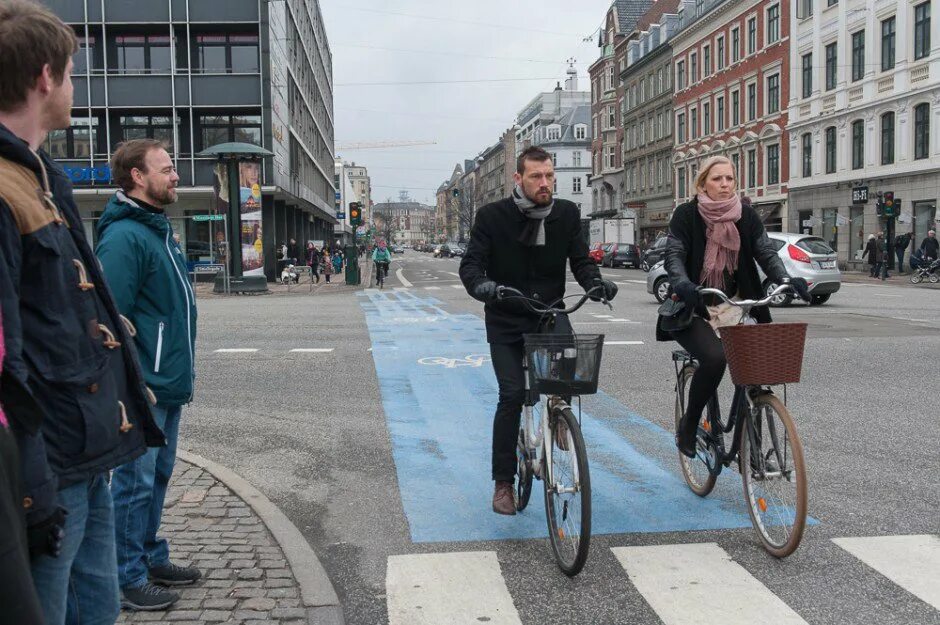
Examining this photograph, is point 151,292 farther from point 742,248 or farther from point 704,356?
point 742,248

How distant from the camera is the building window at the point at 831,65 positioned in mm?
40219

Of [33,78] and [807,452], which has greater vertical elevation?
[33,78]

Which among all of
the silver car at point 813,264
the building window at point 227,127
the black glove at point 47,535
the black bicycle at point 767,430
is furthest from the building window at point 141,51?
the black glove at point 47,535

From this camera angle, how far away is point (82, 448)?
2.13 metres

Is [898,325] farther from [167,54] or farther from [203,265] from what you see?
[167,54]

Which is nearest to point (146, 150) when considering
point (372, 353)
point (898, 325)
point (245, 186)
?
point (372, 353)

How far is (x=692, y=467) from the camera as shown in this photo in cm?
554

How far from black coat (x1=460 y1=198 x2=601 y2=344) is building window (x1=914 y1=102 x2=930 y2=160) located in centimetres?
3302

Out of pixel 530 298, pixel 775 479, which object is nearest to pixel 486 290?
pixel 530 298

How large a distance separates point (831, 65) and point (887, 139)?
600cm

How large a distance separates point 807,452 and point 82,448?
5474 millimetres

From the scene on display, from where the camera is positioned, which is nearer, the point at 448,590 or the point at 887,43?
the point at 448,590

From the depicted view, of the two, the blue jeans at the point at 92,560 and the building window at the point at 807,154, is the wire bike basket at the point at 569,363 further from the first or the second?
the building window at the point at 807,154

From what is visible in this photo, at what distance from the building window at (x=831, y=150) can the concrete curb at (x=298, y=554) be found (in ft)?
128
